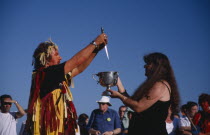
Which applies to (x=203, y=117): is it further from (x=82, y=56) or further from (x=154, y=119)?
(x=82, y=56)

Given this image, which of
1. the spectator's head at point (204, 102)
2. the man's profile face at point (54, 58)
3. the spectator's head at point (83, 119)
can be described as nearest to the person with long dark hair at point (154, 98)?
the man's profile face at point (54, 58)

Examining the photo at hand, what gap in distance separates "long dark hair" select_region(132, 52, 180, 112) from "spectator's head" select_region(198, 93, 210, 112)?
3083 mm

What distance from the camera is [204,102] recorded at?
6.83 meters

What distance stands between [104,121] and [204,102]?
3747mm

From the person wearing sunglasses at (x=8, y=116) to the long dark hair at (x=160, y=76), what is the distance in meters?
4.59

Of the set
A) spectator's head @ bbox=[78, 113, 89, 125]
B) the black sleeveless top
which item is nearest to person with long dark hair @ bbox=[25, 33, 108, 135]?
the black sleeveless top

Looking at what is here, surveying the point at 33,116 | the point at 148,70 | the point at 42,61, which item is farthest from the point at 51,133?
the point at 148,70

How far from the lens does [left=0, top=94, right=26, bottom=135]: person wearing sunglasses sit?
7379mm

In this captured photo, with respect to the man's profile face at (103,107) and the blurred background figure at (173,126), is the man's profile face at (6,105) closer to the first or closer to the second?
the man's profile face at (103,107)

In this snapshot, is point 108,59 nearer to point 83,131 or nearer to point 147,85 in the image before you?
point 147,85

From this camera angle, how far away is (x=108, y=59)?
151 inches

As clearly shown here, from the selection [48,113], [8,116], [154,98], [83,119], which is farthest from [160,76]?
[83,119]

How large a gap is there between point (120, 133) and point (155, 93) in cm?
653

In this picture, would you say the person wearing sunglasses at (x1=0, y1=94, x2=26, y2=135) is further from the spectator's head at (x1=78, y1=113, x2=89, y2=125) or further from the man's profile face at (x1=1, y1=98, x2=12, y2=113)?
the spectator's head at (x1=78, y1=113, x2=89, y2=125)
